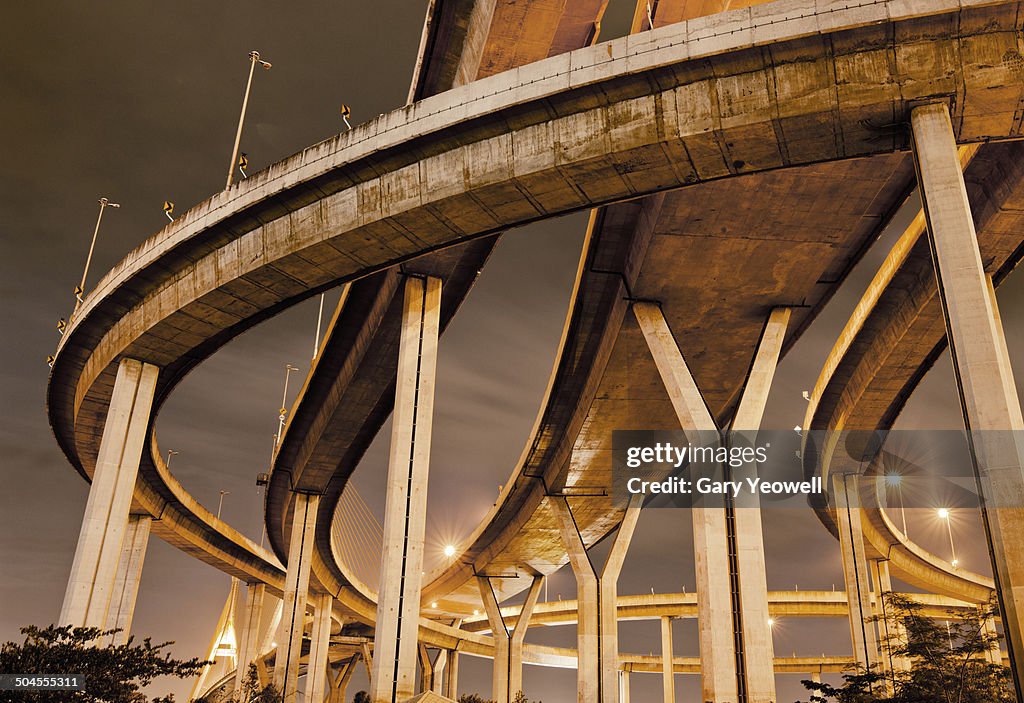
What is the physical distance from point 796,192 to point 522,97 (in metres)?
7.01

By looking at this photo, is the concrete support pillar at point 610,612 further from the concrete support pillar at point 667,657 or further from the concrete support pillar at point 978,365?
the concrete support pillar at point 978,365

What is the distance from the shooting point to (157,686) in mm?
102000

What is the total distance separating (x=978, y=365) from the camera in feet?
35.2

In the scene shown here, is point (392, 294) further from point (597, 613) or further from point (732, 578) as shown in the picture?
point (597, 613)

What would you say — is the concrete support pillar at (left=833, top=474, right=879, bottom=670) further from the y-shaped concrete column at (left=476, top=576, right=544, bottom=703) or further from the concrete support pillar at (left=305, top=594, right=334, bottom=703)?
the concrete support pillar at (left=305, top=594, right=334, bottom=703)

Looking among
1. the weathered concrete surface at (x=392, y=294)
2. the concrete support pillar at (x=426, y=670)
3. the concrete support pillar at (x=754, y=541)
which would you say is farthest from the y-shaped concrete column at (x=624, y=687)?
the concrete support pillar at (x=754, y=541)

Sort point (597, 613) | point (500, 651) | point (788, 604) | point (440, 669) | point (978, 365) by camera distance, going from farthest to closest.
A: 1. point (440, 669)
2. point (788, 604)
3. point (500, 651)
4. point (597, 613)
5. point (978, 365)

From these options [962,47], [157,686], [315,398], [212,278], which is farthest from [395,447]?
[157,686]

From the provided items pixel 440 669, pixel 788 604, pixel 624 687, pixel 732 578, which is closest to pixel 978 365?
pixel 732 578

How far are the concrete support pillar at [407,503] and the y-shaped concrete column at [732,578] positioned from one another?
6.57m

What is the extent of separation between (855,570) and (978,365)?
25513mm

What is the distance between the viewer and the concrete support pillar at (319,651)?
139 feet

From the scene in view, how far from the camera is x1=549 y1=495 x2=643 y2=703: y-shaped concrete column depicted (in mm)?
35062

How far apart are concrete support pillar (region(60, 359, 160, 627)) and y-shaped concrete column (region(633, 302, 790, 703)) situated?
14221mm
